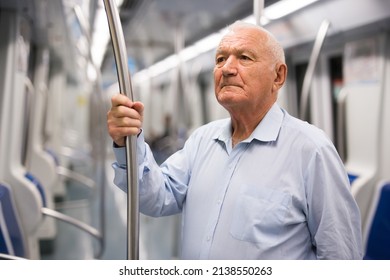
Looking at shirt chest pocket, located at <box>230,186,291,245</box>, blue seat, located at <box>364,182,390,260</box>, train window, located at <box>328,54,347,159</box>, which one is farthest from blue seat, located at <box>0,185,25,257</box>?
train window, located at <box>328,54,347,159</box>

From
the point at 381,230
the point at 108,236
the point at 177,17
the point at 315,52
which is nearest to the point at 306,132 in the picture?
the point at 315,52

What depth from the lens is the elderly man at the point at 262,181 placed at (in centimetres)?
136

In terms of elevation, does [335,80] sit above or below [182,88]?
below

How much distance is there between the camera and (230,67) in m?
1.38

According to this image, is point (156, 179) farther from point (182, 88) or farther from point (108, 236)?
point (108, 236)

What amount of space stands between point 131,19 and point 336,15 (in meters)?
3.22

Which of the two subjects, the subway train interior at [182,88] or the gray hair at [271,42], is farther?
the subway train interior at [182,88]

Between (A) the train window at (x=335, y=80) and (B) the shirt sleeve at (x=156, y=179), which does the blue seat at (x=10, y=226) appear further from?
(A) the train window at (x=335, y=80)

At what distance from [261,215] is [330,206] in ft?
0.72

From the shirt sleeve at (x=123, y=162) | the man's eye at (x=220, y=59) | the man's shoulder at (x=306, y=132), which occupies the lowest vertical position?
the shirt sleeve at (x=123, y=162)

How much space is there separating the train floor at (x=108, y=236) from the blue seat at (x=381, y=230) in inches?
67.6

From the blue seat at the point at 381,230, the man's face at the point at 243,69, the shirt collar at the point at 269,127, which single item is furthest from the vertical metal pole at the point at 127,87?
the blue seat at the point at 381,230

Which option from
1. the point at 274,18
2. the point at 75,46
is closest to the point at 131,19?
the point at 75,46

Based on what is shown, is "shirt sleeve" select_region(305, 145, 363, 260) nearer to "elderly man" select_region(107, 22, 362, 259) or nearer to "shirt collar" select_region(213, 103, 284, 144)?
"elderly man" select_region(107, 22, 362, 259)
